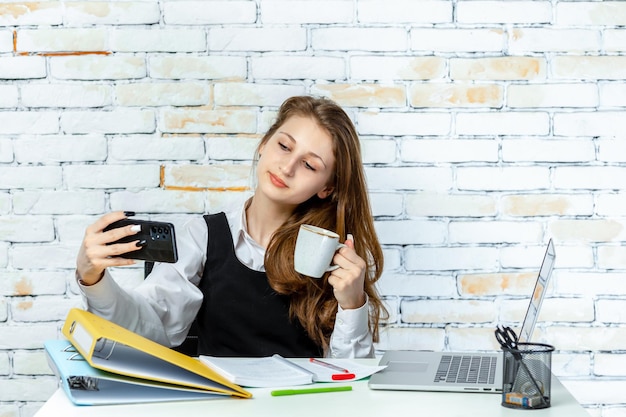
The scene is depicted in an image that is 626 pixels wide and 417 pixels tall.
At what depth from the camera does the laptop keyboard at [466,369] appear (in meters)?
1.29

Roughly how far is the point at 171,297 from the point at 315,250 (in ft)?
1.42

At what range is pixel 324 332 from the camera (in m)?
1.91

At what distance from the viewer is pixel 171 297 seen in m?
1.84

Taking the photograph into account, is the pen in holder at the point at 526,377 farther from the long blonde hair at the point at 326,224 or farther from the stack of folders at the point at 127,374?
the long blonde hair at the point at 326,224

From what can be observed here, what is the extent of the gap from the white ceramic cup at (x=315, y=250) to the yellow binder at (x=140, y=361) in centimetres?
43

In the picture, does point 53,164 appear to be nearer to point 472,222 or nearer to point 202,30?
point 202,30

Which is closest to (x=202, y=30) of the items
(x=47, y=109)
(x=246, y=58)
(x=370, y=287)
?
(x=246, y=58)

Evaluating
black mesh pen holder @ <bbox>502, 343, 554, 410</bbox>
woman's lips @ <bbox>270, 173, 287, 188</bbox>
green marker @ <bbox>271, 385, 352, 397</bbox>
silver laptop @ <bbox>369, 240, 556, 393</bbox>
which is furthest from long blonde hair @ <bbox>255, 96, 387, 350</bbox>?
black mesh pen holder @ <bbox>502, 343, 554, 410</bbox>

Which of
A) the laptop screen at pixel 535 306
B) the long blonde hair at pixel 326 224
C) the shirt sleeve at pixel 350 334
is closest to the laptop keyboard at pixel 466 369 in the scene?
the laptop screen at pixel 535 306

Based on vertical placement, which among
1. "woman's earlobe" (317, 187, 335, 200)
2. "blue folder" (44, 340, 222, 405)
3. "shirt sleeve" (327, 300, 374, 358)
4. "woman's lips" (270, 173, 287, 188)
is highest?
"woman's lips" (270, 173, 287, 188)

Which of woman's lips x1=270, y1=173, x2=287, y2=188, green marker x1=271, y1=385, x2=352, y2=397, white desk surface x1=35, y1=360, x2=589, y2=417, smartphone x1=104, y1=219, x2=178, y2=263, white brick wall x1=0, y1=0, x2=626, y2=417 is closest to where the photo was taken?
white desk surface x1=35, y1=360, x2=589, y2=417

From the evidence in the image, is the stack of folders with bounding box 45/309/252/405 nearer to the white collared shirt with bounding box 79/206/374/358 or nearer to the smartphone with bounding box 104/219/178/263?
the smartphone with bounding box 104/219/178/263

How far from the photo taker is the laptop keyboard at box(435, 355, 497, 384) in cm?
129

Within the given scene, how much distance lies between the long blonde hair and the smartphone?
0.48m
